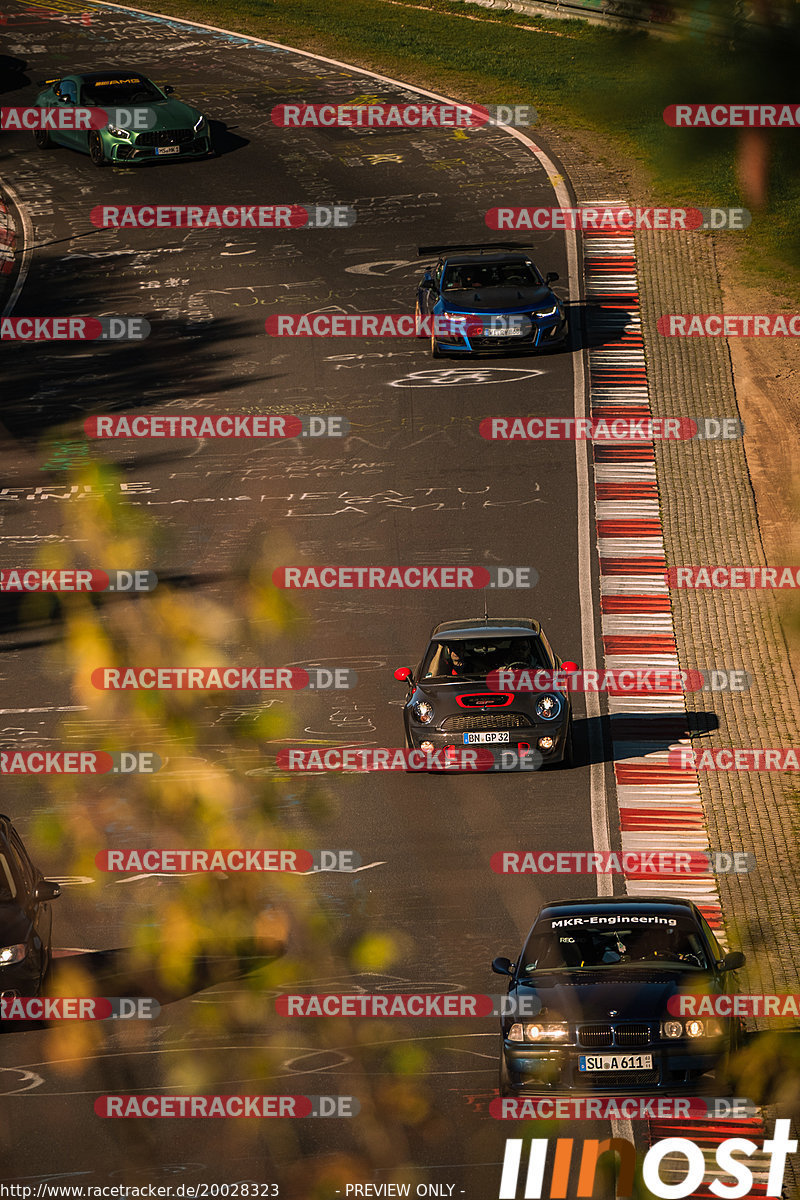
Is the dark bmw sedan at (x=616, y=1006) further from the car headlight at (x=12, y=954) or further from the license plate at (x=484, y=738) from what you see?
the license plate at (x=484, y=738)

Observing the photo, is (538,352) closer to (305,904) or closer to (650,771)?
(650,771)

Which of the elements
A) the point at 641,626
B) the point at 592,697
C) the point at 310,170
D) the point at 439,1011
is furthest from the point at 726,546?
the point at 310,170

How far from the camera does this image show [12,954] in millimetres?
12023

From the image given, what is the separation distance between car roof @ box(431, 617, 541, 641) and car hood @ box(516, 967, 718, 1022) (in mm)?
7709

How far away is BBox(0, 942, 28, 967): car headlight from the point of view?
11992 mm

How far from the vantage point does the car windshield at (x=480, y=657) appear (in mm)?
18297

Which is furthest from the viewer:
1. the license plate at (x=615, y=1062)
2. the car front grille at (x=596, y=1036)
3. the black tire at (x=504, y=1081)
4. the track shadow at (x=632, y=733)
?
the track shadow at (x=632, y=733)

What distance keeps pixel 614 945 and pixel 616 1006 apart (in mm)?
846

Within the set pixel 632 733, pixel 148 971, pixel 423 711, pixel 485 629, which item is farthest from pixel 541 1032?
pixel 632 733

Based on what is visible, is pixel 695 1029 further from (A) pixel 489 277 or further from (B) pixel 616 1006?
(A) pixel 489 277

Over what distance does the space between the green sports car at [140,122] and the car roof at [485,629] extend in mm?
23551

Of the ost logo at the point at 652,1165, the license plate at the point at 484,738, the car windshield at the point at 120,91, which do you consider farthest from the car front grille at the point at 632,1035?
the car windshield at the point at 120,91

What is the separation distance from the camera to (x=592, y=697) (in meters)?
21.1

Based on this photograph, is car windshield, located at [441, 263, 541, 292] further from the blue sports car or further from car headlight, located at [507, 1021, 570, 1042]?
car headlight, located at [507, 1021, 570, 1042]
